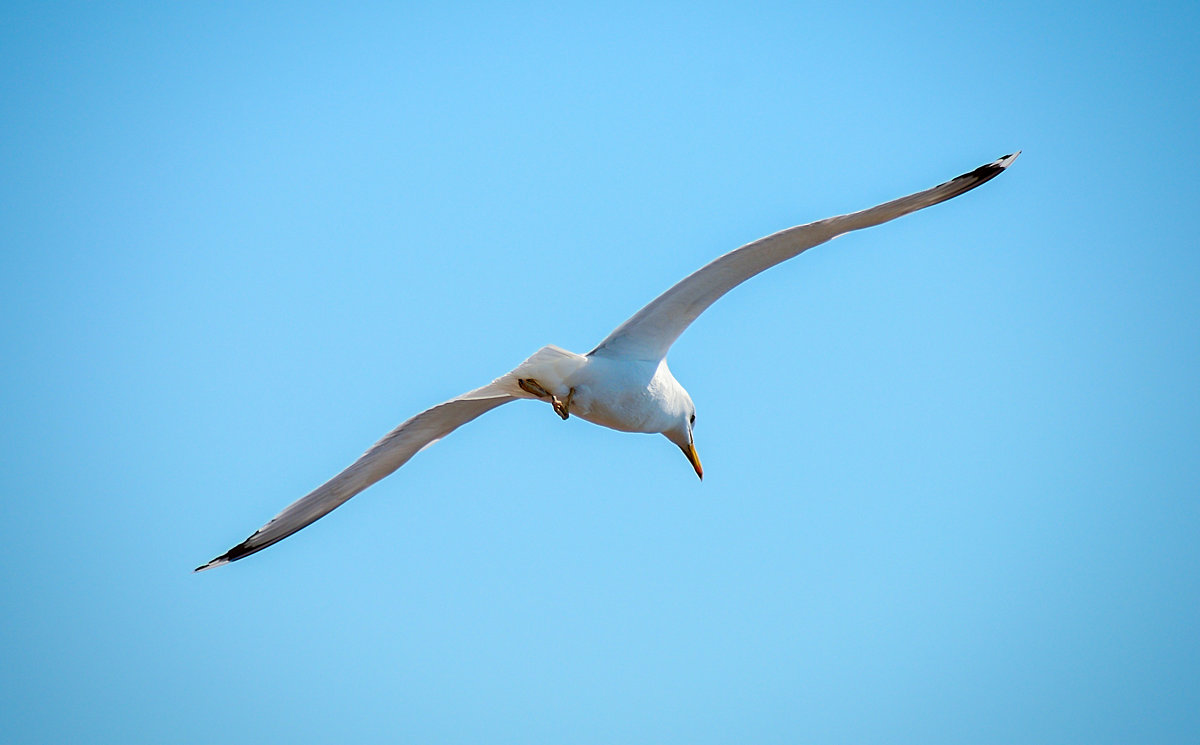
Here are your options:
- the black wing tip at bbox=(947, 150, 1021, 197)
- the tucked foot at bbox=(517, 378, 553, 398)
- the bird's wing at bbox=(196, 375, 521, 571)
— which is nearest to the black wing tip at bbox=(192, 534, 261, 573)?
the bird's wing at bbox=(196, 375, 521, 571)

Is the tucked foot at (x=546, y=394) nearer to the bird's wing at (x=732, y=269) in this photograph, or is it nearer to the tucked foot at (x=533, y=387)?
the tucked foot at (x=533, y=387)

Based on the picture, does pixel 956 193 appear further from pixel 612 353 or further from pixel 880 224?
pixel 612 353

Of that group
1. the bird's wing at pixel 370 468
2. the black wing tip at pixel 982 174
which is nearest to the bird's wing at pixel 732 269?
the black wing tip at pixel 982 174

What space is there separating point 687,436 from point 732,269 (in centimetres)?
167

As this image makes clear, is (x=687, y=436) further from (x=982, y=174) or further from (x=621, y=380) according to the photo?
(x=982, y=174)

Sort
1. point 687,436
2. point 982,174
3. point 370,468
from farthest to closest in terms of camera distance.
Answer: point 687,436 < point 370,468 < point 982,174

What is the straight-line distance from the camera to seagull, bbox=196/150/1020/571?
16.0 feet

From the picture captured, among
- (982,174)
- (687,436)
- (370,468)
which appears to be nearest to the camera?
(982,174)

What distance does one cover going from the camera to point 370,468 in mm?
5902

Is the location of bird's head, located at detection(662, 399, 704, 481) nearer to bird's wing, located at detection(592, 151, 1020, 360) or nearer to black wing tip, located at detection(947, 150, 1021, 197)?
bird's wing, located at detection(592, 151, 1020, 360)

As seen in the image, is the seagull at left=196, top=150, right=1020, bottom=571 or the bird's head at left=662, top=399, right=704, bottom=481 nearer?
the seagull at left=196, top=150, right=1020, bottom=571

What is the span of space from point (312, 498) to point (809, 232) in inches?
110

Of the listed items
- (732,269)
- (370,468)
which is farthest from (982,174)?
(370,468)

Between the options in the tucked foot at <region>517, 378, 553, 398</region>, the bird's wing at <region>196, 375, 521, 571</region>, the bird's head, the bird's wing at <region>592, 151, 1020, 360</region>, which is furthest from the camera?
the bird's head
